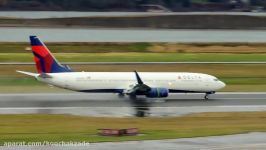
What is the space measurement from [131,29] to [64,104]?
384 feet

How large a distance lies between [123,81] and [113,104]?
6262mm

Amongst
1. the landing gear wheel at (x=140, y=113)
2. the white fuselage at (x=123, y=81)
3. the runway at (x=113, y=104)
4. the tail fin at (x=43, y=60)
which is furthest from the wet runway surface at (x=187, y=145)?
the tail fin at (x=43, y=60)

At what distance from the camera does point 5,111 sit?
5678cm

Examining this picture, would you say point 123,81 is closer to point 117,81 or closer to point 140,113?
point 117,81

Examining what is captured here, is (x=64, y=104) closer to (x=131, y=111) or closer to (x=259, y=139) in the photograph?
(x=131, y=111)

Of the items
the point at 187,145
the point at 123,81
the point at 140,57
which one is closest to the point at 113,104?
the point at 123,81

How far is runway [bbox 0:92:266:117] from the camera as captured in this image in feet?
189

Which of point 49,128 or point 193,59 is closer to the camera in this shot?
point 49,128

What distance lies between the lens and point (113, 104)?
6266 cm

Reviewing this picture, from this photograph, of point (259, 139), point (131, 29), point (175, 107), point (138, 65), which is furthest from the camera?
point (131, 29)

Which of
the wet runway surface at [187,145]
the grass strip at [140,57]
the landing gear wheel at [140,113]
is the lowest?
the wet runway surface at [187,145]

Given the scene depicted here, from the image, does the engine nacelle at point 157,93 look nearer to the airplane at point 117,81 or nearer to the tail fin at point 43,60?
the airplane at point 117,81

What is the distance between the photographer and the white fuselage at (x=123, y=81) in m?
67.2

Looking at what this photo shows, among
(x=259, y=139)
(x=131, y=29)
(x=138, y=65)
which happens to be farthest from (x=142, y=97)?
(x=131, y=29)
